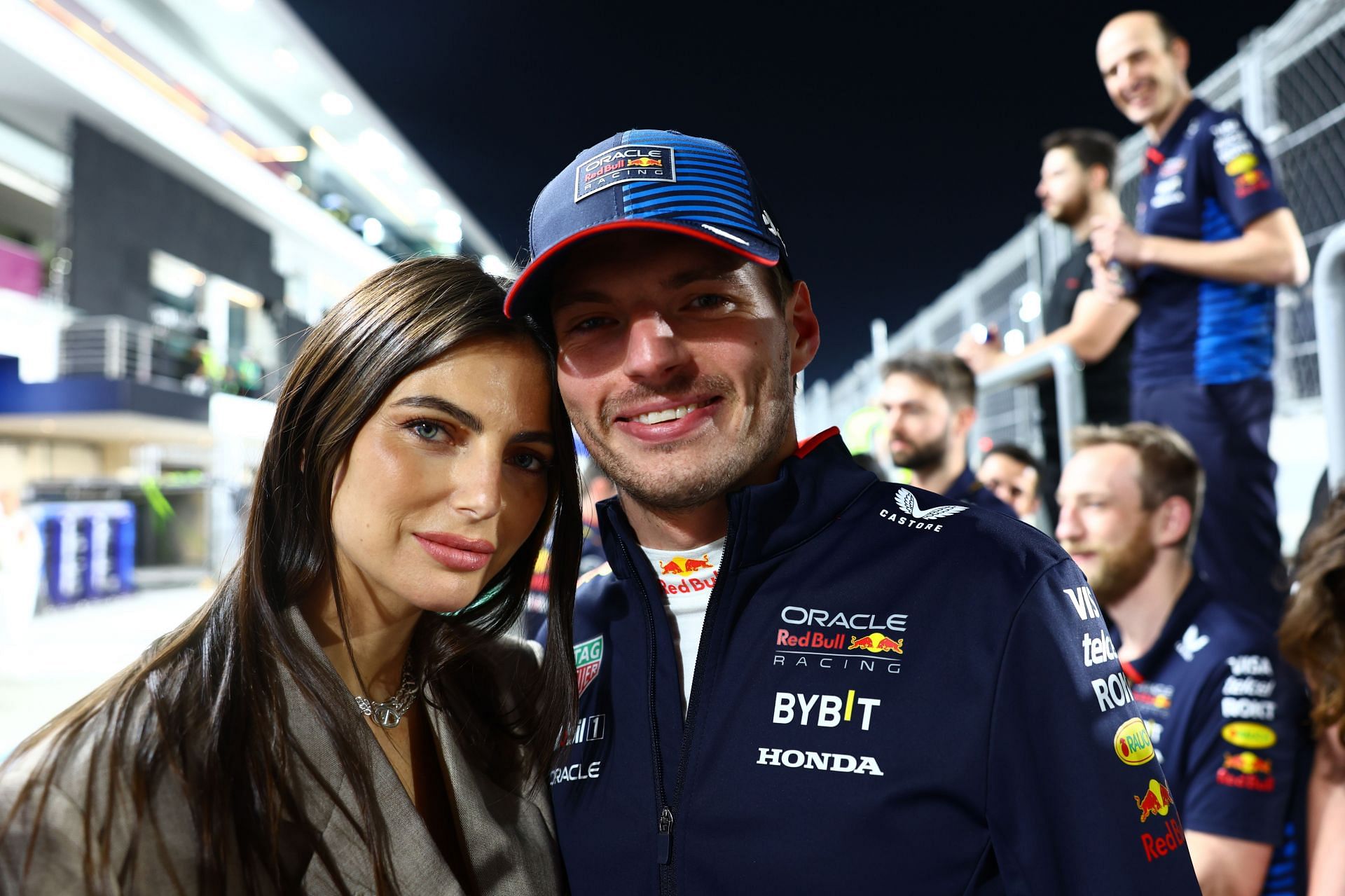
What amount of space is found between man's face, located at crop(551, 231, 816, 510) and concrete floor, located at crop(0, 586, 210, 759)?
479 cm

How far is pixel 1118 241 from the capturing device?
121 inches

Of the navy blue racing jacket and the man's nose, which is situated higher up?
the man's nose

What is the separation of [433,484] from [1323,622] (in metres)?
1.90

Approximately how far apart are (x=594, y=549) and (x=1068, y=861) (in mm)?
4998

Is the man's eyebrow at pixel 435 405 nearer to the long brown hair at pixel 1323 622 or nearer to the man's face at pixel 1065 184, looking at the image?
the long brown hair at pixel 1323 622

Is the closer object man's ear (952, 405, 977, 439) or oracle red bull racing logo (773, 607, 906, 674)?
oracle red bull racing logo (773, 607, 906, 674)

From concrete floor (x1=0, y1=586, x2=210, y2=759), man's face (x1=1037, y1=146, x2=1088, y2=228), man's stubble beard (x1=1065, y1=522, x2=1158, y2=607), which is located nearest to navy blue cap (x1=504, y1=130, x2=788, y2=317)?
man's stubble beard (x1=1065, y1=522, x2=1158, y2=607)

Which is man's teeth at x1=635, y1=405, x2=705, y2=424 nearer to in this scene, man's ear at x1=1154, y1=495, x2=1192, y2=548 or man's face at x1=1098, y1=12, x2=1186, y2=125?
man's ear at x1=1154, y1=495, x2=1192, y2=548

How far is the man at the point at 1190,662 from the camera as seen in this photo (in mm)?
2207

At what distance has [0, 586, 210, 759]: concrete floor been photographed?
24.5ft

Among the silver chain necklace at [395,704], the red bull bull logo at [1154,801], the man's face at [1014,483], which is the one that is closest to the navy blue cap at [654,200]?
the silver chain necklace at [395,704]

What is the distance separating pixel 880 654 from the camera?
1383 millimetres

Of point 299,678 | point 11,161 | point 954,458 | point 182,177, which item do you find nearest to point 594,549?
point 954,458

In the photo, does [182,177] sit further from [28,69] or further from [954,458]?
[954,458]
